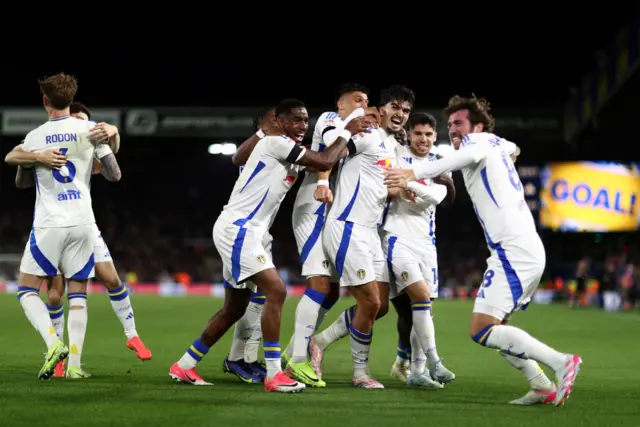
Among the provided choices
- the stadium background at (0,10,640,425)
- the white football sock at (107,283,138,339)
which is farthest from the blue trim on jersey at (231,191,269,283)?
the stadium background at (0,10,640,425)

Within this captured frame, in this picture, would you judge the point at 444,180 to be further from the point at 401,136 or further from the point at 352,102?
the point at 352,102

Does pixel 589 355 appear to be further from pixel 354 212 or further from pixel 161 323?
pixel 161 323

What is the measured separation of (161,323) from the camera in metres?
17.1

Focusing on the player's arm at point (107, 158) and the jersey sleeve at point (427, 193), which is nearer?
the player's arm at point (107, 158)

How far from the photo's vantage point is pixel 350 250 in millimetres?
7879

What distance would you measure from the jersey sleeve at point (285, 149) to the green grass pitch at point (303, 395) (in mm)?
1805

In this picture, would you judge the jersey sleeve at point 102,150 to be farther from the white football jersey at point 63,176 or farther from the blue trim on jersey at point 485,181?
the blue trim on jersey at point 485,181

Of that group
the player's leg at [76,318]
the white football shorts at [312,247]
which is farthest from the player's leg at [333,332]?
the player's leg at [76,318]

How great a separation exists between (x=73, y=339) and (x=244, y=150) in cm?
220

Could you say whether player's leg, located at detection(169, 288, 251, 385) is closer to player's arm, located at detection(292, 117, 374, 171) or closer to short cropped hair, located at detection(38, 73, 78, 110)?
player's arm, located at detection(292, 117, 374, 171)

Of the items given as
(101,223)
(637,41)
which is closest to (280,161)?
(637,41)

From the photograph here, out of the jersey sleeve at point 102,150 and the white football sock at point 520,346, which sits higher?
the jersey sleeve at point 102,150

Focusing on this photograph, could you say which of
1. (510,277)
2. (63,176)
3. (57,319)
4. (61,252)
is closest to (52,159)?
(63,176)

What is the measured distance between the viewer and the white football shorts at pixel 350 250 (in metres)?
7.86
